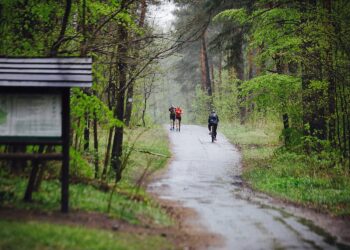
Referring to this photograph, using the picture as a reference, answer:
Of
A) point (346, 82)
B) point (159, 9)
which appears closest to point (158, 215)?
point (346, 82)

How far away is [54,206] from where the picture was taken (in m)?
9.23

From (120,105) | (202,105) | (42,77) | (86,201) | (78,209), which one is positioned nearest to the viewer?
(42,77)

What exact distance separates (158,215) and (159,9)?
851 centimetres

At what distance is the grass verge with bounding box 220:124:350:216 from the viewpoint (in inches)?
507

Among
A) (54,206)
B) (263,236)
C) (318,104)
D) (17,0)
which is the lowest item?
Answer: (263,236)

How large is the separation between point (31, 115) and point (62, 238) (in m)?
2.78

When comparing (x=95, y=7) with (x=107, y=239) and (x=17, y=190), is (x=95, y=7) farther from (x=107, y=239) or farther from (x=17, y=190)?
(x=107, y=239)

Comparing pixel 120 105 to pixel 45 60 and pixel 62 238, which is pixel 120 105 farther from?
pixel 62 238

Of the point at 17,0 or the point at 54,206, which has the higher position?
the point at 17,0

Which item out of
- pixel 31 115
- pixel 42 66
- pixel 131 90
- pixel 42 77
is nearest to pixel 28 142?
pixel 31 115

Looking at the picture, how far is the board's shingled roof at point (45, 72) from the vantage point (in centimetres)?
856

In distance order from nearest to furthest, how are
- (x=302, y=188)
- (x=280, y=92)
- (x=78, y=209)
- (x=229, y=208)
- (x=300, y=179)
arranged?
(x=78, y=209) < (x=229, y=208) < (x=302, y=188) < (x=300, y=179) < (x=280, y=92)

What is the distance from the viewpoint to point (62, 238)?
281 inches

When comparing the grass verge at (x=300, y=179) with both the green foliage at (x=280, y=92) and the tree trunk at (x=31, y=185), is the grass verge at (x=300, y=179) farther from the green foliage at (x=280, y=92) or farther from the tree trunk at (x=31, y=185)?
the tree trunk at (x=31, y=185)
